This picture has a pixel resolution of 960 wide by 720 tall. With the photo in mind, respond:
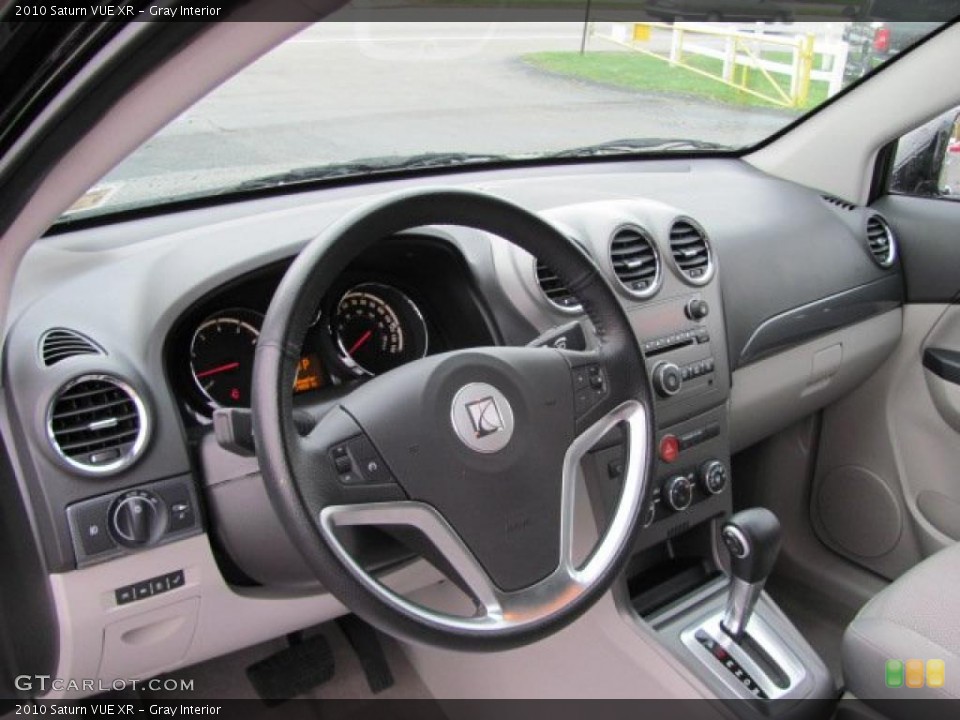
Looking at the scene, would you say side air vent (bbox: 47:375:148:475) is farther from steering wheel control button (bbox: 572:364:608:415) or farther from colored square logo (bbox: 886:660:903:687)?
colored square logo (bbox: 886:660:903:687)

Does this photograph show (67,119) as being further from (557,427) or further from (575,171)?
(575,171)

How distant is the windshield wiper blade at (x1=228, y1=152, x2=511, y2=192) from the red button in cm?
87

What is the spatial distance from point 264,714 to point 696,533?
1129 millimetres

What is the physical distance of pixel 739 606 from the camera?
6.23ft

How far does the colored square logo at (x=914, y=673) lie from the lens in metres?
1.62

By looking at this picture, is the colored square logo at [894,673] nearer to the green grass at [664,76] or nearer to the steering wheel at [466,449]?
the steering wheel at [466,449]

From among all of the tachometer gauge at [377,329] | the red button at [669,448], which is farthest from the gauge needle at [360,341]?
the red button at [669,448]

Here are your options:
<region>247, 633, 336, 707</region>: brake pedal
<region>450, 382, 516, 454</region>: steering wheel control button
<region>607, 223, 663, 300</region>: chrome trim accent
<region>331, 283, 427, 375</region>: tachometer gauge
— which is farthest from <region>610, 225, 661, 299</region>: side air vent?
<region>247, 633, 336, 707</region>: brake pedal

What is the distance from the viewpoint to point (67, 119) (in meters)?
0.89

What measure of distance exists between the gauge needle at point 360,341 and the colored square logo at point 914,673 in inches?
45.7

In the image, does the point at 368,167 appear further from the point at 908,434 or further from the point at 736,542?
the point at 908,434

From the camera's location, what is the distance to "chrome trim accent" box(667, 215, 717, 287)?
2.04 m

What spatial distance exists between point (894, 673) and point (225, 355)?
4.42 ft

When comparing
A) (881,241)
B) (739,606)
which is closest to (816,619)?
(739,606)
